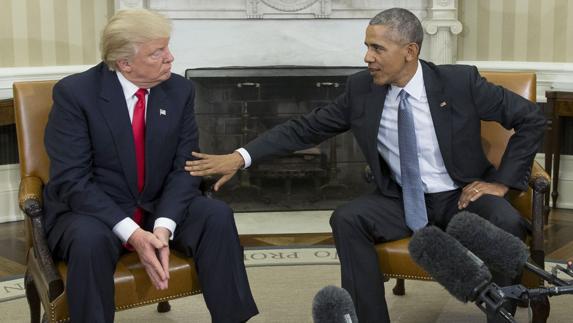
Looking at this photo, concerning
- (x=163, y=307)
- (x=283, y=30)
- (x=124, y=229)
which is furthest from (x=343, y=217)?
(x=283, y=30)

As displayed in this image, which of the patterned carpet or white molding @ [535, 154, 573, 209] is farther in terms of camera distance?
white molding @ [535, 154, 573, 209]

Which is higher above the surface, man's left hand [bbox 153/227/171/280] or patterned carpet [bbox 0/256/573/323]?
man's left hand [bbox 153/227/171/280]

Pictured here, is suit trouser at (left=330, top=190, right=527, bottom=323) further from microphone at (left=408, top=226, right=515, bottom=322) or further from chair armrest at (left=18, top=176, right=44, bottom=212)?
microphone at (left=408, top=226, right=515, bottom=322)

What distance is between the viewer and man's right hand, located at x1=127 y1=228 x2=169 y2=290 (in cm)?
299

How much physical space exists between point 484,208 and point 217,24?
3.12 m

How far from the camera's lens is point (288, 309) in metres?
3.99

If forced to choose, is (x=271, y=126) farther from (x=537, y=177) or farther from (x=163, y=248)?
(x=163, y=248)

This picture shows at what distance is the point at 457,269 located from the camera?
1.50 metres

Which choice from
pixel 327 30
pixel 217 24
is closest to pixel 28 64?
pixel 217 24

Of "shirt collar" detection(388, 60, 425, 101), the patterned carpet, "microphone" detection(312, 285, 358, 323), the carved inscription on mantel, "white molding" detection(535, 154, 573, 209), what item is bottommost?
the patterned carpet

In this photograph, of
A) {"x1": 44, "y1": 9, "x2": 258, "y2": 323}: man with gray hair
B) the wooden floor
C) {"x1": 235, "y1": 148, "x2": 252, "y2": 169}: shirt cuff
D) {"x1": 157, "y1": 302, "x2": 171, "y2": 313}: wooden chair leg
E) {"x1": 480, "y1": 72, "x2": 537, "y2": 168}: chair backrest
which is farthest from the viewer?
the wooden floor

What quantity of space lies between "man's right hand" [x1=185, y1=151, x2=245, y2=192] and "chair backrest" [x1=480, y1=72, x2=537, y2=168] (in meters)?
1.01

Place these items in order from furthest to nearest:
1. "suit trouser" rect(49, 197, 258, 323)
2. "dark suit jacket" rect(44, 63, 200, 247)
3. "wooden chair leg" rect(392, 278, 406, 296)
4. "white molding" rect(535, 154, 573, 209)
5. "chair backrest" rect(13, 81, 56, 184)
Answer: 1. "white molding" rect(535, 154, 573, 209)
2. "wooden chair leg" rect(392, 278, 406, 296)
3. "chair backrest" rect(13, 81, 56, 184)
4. "dark suit jacket" rect(44, 63, 200, 247)
5. "suit trouser" rect(49, 197, 258, 323)

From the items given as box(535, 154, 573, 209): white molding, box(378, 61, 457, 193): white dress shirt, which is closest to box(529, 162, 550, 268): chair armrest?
box(378, 61, 457, 193): white dress shirt
